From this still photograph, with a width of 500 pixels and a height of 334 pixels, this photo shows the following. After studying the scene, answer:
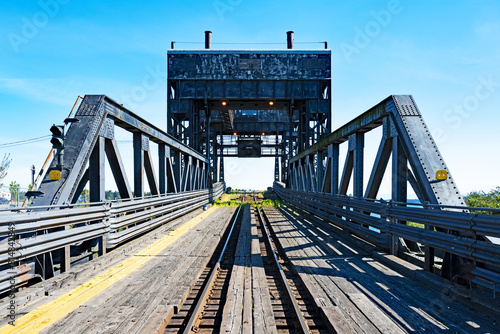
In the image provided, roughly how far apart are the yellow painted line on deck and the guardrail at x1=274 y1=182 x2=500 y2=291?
16.9ft

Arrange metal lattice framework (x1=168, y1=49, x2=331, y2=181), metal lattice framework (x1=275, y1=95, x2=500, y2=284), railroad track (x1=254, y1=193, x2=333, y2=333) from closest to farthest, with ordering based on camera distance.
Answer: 1. railroad track (x1=254, y1=193, x2=333, y2=333)
2. metal lattice framework (x1=275, y1=95, x2=500, y2=284)
3. metal lattice framework (x1=168, y1=49, x2=331, y2=181)

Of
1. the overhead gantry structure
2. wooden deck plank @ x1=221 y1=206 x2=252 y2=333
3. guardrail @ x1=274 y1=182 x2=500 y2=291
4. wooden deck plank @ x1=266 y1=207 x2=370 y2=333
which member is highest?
the overhead gantry structure

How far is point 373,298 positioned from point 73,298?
167 inches

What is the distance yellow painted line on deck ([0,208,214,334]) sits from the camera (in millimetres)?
3717

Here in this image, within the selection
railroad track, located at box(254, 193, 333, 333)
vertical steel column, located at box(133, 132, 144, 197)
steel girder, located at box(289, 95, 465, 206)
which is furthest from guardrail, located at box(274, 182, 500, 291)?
vertical steel column, located at box(133, 132, 144, 197)

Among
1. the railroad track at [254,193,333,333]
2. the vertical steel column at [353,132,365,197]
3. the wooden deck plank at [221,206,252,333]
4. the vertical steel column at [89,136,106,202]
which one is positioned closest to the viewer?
the wooden deck plank at [221,206,252,333]

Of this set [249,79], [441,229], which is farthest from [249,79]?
[441,229]

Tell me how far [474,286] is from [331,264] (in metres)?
2.47

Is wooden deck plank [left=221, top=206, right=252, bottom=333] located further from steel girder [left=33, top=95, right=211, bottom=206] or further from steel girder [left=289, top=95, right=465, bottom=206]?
steel girder [left=289, top=95, right=465, bottom=206]

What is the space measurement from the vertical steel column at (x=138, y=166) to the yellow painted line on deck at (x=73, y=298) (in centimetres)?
252

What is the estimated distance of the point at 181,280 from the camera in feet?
18.1

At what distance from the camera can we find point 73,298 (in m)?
4.61

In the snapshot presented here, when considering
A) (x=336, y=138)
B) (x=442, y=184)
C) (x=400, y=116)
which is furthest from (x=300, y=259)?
(x=336, y=138)

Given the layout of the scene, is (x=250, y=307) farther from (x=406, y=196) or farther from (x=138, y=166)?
(x=138, y=166)
